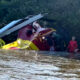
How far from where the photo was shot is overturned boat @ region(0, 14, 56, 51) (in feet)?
53.4

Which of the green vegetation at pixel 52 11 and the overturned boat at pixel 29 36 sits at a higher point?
the green vegetation at pixel 52 11

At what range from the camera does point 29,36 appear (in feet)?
57.5

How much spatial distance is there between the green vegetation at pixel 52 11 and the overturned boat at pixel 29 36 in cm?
134

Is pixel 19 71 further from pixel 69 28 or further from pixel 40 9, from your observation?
pixel 40 9

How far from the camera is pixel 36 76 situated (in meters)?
6.79

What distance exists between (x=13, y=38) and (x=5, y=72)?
1201cm

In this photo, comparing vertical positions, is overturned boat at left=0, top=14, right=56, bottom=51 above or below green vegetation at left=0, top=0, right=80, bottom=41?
below

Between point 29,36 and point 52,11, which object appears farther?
point 52,11

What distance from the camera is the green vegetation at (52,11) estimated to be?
60.0 feet

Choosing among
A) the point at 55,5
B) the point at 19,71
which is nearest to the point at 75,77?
the point at 19,71

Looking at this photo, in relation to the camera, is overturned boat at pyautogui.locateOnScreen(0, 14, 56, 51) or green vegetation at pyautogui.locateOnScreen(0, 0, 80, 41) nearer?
overturned boat at pyautogui.locateOnScreen(0, 14, 56, 51)

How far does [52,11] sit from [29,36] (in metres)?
3.16

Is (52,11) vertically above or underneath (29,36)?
above

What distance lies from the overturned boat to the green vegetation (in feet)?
4.39
